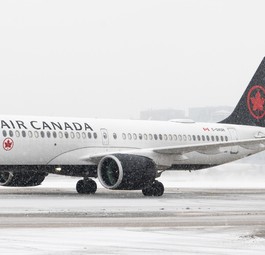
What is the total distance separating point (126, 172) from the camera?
33500 millimetres

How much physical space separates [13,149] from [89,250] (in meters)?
20.6

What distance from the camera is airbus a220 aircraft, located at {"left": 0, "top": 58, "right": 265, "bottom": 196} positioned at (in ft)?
111

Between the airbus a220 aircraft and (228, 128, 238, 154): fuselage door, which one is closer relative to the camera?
the airbus a220 aircraft

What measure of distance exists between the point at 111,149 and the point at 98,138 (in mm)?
820

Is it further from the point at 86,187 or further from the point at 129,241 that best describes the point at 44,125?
the point at 129,241

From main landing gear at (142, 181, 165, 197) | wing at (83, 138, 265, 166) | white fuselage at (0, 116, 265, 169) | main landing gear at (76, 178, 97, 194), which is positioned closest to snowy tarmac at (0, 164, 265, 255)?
white fuselage at (0, 116, 265, 169)

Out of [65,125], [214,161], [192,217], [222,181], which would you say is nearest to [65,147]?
[65,125]

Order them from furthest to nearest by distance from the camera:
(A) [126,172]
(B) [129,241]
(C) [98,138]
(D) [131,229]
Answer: (C) [98,138]
(A) [126,172]
(D) [131,229]
(B) [129,241]

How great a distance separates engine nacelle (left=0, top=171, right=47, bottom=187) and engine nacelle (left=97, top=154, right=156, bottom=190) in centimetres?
378

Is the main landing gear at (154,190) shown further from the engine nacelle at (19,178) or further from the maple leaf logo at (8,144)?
the maple leaf logo at (8,144)

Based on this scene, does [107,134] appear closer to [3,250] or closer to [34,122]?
[34,122]

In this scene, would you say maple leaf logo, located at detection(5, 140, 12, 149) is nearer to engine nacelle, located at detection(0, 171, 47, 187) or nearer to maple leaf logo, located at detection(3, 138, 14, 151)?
maple leaf logo, located at detection(3, 138, 14, 151)

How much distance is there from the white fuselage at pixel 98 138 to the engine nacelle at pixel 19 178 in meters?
2.55

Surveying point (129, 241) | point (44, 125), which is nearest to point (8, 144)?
point (44, 125)
